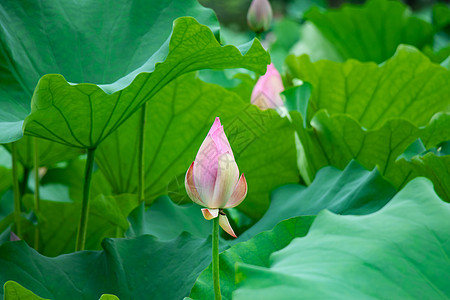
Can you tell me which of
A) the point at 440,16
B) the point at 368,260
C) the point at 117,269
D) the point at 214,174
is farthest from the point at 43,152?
the point at 440,16

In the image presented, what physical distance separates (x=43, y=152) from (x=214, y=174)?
77 centimetres

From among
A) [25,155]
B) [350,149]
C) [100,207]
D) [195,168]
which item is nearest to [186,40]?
[195,168]

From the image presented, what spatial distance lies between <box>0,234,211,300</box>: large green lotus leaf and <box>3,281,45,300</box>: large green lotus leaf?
112mm

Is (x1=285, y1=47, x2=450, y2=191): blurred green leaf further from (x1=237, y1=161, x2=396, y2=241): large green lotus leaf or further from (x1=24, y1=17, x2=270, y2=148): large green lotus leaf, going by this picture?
(x1=24, y1=17, x2=270, y2=148): large green lotus leaf

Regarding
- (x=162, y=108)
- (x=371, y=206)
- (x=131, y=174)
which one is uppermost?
(x=162, y=108)

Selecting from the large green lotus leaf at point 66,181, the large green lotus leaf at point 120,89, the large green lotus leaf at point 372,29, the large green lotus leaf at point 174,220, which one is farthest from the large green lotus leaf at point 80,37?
the large green lotus leaf at point 372,29

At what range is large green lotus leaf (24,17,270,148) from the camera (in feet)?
2.34

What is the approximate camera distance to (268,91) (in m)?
1.14

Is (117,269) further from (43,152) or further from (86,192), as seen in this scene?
(43,152)

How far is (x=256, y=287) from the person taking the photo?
0.45 meters

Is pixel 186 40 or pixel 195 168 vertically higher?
pixel 186 40

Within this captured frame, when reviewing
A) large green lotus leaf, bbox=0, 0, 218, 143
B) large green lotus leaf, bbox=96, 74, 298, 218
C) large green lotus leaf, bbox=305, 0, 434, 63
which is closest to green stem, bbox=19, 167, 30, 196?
large green lotus leaf, bbox=96, 74, 298, 218

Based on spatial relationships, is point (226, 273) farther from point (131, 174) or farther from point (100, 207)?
point (131, 174)

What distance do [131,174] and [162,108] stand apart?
0.17 m
